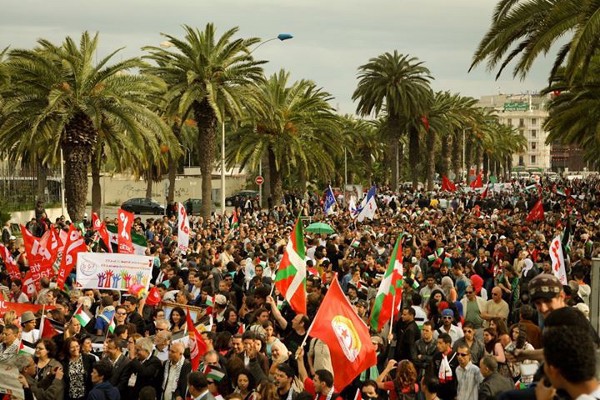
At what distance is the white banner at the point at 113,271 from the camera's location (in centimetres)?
1542

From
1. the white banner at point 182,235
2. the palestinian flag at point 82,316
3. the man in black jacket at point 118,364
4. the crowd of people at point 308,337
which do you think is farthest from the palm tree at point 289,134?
the man in black jacket at point 118,364

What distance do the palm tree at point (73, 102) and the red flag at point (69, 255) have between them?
952 centimetres

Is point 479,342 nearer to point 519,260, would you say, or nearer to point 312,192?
point 519,260

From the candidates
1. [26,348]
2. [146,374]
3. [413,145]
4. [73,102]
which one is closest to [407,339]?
[146,374]

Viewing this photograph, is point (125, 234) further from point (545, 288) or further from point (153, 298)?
point (545, 288)

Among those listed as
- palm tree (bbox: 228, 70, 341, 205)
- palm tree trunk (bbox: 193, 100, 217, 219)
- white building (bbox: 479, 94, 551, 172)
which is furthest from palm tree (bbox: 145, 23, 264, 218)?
white building (bbox: 479, 94, 551, 172)

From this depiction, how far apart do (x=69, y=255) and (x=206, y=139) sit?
62.3ft

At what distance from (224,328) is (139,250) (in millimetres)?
8262

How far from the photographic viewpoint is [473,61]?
901 inches

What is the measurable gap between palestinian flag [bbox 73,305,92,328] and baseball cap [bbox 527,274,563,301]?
7.87m

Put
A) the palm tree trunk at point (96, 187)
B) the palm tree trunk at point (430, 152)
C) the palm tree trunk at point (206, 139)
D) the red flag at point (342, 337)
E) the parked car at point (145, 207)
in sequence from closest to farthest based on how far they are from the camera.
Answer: the red flag at point (342, 337) → the palm tree trunk at point (96, 187) → the palm tree trunk at point (206, 139) → the parked car at point (145, 207) → the palm tree trunk at point (430, 152)

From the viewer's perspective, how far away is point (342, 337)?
9555 mm

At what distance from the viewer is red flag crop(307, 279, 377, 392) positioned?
9367 millimetres

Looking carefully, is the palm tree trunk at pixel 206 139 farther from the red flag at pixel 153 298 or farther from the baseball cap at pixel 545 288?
the baseball cap at pixel 545 288
